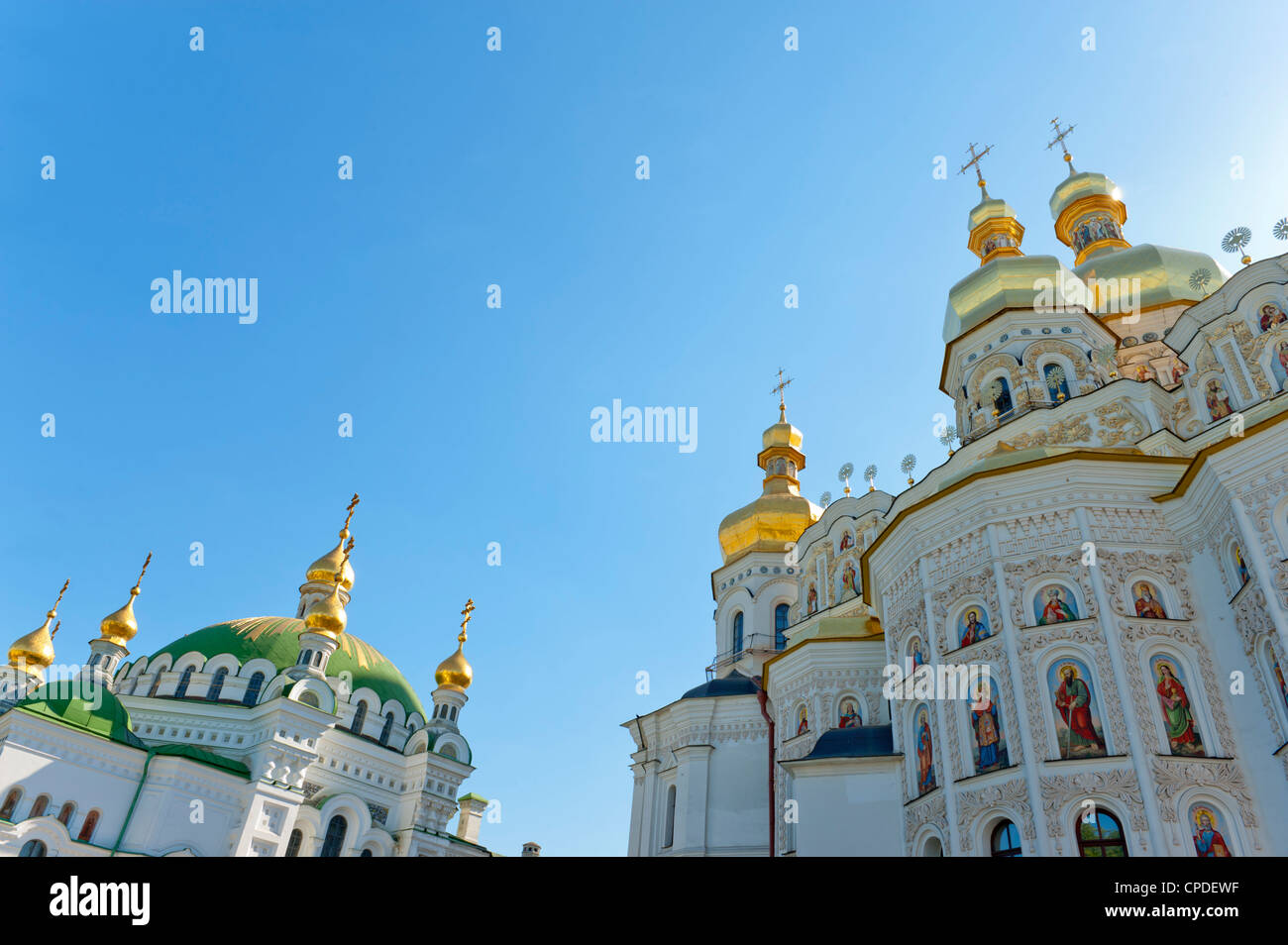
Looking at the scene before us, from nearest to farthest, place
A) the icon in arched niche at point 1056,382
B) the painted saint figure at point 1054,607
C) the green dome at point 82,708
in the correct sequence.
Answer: the painted saint figure at point 1054,607 < the icon in arched niche at point 1056,382 < the green dome at point 82,708

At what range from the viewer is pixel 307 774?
27734 millimetres

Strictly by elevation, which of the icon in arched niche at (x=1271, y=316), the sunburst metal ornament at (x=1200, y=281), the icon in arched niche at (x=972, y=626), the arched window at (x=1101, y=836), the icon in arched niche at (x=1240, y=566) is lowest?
the arched window at (x=1101, y=836)

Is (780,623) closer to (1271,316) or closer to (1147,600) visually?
(1147,600)

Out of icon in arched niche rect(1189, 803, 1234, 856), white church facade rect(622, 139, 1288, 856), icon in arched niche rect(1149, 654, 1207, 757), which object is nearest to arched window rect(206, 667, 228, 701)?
white church facade rect(622, 139, 1288, 856)

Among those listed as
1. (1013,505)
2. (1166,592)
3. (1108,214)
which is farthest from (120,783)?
(1108,214)

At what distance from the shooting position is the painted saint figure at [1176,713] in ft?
36.9

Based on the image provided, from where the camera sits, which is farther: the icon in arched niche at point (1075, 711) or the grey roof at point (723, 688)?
the grey roof at point (723, 688)

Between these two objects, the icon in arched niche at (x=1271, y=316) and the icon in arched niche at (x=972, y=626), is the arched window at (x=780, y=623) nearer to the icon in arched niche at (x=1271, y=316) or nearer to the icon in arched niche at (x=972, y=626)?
the icon in arched niche at (x=972, y=626)

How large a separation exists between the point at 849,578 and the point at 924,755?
31.4 feet

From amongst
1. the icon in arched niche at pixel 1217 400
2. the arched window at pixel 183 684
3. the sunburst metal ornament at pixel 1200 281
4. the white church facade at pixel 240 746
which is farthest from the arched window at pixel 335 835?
the sunburst metal ornament at pixel 1200 281

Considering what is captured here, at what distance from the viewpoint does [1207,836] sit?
34.9 feet

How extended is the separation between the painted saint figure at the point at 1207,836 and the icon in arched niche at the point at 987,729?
88.4 inches

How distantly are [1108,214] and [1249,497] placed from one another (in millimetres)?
20377
